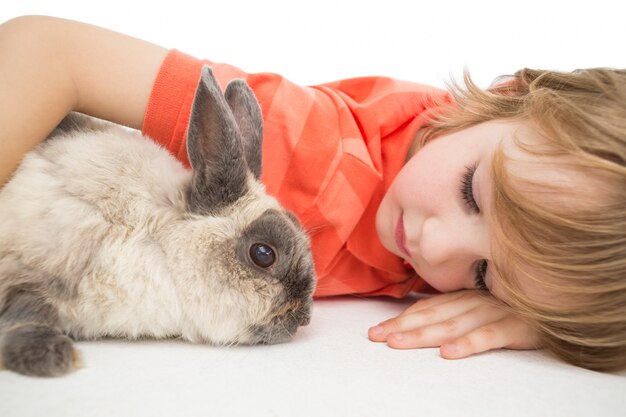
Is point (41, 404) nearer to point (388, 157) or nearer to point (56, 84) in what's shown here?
point (56, 84)

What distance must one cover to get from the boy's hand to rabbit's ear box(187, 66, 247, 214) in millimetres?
457

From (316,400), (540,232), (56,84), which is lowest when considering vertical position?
(316,400)

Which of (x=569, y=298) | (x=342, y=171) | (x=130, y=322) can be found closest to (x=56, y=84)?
(x=130, y=322)

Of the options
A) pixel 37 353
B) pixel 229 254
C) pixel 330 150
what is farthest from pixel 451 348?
pixel 37 353

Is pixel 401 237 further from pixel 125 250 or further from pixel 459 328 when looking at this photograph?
pixel 125 250

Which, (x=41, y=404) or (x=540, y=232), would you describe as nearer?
(x=41, y=404)

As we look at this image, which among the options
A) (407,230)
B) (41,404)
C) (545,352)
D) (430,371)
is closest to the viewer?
(41,404)

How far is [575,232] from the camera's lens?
3.50 feet

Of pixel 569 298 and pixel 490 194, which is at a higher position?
pixel 490 194

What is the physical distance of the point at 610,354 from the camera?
3.69ft

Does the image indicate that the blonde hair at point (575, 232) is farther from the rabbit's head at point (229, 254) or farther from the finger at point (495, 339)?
the rabbit's head at point (229, 254)

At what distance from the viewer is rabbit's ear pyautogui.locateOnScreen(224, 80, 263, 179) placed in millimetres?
1176

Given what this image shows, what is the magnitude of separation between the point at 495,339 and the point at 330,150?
0.65m

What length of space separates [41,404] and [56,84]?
83 centimetres
